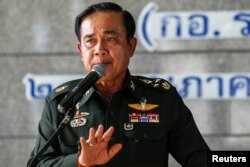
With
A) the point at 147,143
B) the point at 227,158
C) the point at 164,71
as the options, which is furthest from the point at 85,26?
the point at 164,71

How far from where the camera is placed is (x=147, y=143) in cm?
215

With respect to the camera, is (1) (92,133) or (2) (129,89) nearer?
(1) (92,133)

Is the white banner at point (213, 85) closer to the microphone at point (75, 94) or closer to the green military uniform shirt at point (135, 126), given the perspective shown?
the green military uniform shirt at point (135, 126)

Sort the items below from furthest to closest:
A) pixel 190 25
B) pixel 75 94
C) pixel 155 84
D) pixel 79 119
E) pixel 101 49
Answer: pixel 190 25 → pixel 155 84 → pixel 79 119 → pixel 101 49 → pixel 75 94

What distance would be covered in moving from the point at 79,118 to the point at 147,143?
10.7 inches

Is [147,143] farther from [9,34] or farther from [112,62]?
[9,34]

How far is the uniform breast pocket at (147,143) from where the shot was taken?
6.99ft

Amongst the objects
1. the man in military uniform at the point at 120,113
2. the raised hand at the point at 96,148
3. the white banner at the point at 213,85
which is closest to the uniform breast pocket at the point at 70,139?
the man in military uniform at the point at 120,113

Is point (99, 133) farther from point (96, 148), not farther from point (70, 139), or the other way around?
point (70, 139)

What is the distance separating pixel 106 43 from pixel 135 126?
1.11ft

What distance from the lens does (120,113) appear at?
7.20 ft

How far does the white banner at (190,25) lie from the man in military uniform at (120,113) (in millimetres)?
2110

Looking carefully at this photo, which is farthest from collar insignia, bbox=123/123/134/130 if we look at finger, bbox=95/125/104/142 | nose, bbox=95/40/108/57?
finger, bbox=95/125/104/142

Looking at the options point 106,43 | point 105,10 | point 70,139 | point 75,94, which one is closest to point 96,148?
point 75,94
